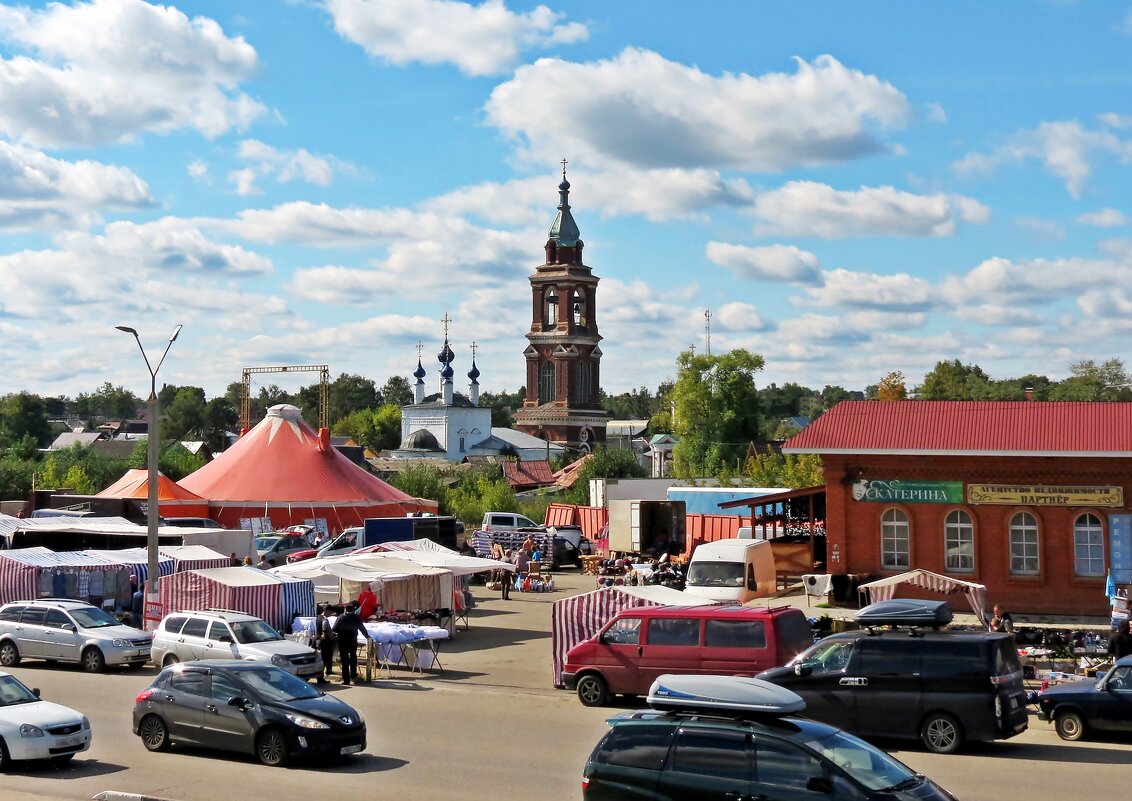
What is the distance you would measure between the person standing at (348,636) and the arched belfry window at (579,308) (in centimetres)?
9998

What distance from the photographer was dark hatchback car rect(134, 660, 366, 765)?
1512 cm

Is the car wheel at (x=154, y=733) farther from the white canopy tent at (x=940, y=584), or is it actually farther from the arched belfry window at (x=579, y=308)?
the arched belfry window at (x=579, y=308)

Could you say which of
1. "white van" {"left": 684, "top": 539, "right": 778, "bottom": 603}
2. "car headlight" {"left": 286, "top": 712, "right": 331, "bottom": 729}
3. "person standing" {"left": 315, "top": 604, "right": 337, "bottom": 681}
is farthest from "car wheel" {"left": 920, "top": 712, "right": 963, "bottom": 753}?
"white van" {"left": 684, "top": 539, "right": 778, "bottom": 603}

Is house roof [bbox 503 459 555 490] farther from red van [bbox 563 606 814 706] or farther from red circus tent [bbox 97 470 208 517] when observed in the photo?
red van [bbox 563 606 814 706]

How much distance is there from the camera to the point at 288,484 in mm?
49750

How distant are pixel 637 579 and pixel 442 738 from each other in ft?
66.5

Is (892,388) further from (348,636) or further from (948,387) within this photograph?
(348,636)

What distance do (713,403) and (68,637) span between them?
248 feet

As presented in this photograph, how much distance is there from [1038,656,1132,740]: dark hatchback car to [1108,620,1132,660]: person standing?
13.2 ft

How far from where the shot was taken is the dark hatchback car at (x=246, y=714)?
1512cm

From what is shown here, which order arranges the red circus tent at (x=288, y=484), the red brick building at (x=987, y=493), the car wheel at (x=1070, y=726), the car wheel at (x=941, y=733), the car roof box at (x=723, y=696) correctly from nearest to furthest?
the car roof box at (x=723, y=696) → the car wheel at (x=941, y=733) → the car wheel at (x=1070, y=726) → the red brick building at (x=987, y=493) → the red circus tent at (x=288, y=484)

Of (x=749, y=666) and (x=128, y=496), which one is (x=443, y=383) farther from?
(x=749, y=666)

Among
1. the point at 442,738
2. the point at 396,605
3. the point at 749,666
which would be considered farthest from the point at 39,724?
the point at 396,605

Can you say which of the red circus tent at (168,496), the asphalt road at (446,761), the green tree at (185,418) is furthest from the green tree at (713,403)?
the green tree at (185,418)
